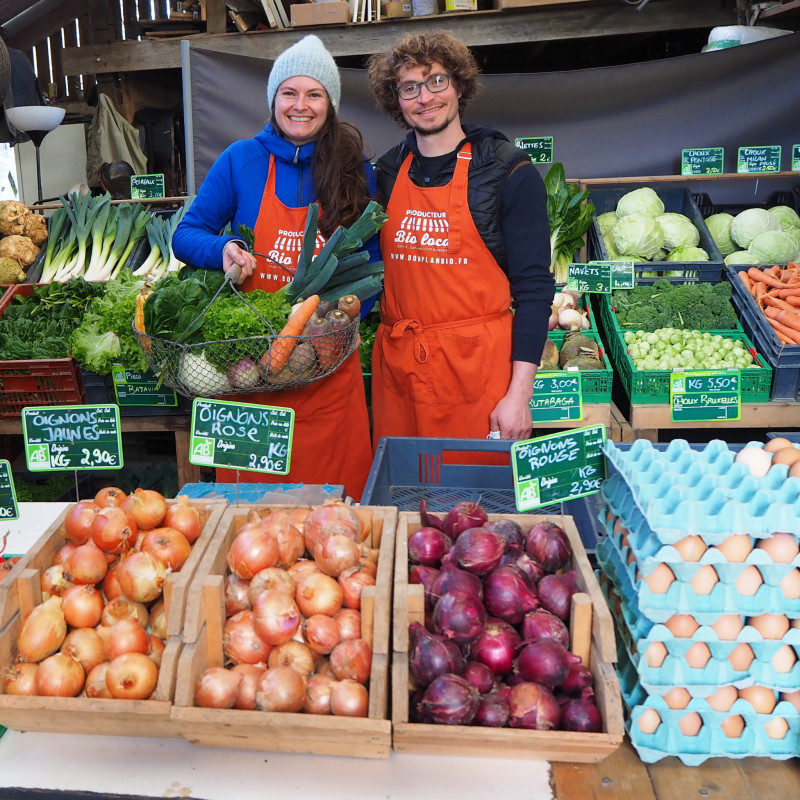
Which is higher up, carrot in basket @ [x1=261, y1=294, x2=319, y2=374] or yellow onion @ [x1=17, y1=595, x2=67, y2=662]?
carrot in basket @ [x1=261, y1=294, x2=319, y2=374]

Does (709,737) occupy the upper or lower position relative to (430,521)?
lower

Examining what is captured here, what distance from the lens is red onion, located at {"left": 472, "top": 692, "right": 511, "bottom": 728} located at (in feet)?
4.13

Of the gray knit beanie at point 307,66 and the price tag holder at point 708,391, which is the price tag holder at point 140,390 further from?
the price tag holder at point 708,391

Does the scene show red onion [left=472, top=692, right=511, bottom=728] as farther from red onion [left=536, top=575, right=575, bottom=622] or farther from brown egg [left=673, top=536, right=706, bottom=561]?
brown egg [left=673, top=536, right=706, bottom=561]

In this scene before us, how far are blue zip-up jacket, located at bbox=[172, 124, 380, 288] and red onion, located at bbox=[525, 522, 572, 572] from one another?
1630 mm

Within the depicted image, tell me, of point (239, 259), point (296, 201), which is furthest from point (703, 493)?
point (296, 201)

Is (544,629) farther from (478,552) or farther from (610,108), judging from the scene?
(610,108)

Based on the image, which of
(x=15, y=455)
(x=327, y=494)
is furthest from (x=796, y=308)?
(x=15, y=455)

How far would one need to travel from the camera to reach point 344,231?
2.48 metres

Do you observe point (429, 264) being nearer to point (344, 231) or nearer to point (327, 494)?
point (344, 231)

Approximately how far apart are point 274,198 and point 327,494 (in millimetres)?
1202

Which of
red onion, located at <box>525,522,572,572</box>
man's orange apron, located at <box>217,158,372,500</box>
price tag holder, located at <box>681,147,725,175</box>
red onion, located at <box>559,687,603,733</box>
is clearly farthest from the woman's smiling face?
price tag holder, located at <box>681,147,725,175</box>

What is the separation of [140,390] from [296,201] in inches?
45.7

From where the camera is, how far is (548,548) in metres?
1.53
